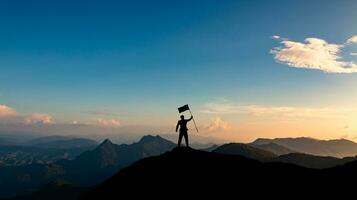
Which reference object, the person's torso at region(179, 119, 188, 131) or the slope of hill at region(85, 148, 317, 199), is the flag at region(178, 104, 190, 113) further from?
the slope of hill at region(85, 148, 317, 199)

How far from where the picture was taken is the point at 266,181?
43750 mm

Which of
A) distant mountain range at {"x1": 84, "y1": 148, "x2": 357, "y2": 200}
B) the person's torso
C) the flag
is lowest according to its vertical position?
distant mountain range at {"x1": 84, "y1": 148, "x2": 357, "y2": 200}

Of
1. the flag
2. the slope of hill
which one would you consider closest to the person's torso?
the flag

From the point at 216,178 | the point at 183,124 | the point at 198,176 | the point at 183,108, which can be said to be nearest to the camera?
the point at 216,178

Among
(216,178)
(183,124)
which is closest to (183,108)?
(183,124)

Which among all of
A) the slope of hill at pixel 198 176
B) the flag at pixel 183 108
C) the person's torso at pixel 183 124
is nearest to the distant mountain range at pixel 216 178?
the slope of hill at pixel 198 176

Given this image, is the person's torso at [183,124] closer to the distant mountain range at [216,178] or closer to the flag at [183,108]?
the flag at [183,108]

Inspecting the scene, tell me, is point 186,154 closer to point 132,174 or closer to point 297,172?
point 132,174

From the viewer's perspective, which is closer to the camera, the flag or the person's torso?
the person's torso

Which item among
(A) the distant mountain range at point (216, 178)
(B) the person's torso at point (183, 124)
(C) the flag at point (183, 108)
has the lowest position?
(A) the distant mountain range at point (216, 178)

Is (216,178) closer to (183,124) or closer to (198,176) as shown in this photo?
(198,176)

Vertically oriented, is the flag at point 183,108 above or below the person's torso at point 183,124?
above

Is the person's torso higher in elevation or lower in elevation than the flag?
lower

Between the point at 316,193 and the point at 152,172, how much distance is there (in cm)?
2009
